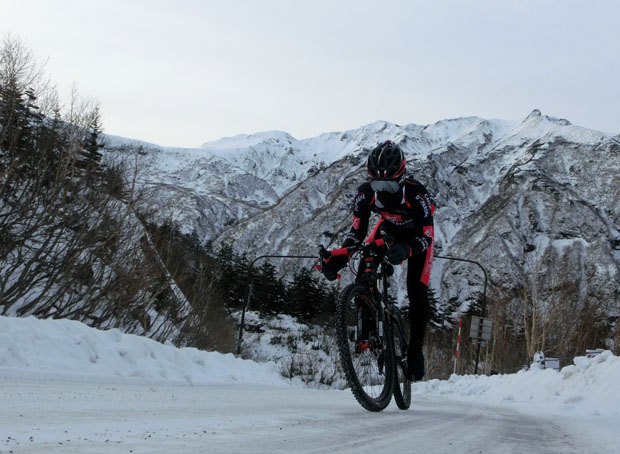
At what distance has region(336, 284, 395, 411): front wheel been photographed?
4.78m

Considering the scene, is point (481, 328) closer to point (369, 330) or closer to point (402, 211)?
point (402, 211)

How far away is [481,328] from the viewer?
25.7 meters

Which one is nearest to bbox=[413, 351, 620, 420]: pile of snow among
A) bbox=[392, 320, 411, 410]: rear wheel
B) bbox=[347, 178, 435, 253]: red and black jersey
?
→ bbox=[392, 320, 411, 410]: rear wheel

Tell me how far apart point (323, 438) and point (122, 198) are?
61.5ft

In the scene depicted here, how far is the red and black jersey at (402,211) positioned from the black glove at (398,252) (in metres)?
0.38

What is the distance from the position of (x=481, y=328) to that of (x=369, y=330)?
2235cm

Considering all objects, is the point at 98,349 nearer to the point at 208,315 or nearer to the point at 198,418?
A: the point at 198,418

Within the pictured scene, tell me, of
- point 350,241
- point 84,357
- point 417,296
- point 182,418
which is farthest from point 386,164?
point 84,357

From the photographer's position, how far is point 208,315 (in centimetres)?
3031

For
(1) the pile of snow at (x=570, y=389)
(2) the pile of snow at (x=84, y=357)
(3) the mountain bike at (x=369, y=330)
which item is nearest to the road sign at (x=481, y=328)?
(1) the pile of snow at (x=570, y=389)

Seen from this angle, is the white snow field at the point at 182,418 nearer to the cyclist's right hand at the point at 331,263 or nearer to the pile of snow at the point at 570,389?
the pile of snow at the point at 570,389

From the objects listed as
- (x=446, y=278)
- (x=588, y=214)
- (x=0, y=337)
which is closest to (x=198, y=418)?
(x=0, y=337)

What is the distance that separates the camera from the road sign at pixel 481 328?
2539 cm

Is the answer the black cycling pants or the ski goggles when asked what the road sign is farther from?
the ski goggles
